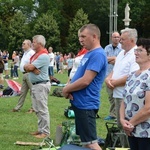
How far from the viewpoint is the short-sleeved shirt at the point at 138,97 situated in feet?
15.1

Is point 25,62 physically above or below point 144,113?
below

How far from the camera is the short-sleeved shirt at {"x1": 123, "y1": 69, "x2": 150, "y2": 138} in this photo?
460 cm

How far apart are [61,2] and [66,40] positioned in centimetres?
871

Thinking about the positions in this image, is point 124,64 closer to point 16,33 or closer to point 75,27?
point 75,27

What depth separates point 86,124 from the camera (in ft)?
17.8

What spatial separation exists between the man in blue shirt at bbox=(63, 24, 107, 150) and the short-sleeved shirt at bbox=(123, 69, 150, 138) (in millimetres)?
722

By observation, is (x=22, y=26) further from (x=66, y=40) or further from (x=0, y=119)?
(x=0, y=119)

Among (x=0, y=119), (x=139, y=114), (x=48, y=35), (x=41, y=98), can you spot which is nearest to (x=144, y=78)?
(x=139, y=114)

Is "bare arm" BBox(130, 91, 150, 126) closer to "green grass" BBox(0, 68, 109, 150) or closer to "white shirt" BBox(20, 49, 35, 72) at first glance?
"green grass" BBox(0, 68, 109, 150)

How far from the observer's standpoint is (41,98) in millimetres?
8109

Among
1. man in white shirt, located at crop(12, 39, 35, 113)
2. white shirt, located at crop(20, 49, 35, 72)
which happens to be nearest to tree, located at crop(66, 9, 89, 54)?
man in white shirt, located at crop(12, 39, 35, 113)

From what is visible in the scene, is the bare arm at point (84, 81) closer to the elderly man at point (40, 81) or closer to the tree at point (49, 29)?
the elderly man at point (40, 81)

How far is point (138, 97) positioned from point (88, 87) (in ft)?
3.15

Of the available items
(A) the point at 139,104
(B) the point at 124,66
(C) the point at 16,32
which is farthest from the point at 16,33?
(A) the point at 139,104
